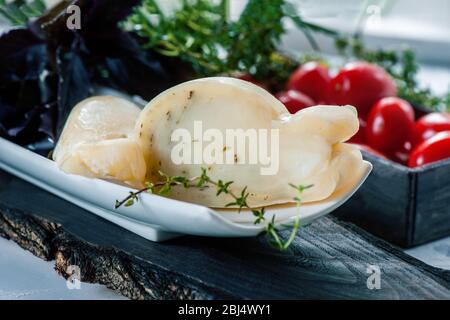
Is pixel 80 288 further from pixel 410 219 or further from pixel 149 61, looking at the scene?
pixel 149 61

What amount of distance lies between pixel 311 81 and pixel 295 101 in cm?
9

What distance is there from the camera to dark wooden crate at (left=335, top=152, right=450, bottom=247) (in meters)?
1.01

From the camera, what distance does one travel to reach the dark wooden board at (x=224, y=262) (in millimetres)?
800

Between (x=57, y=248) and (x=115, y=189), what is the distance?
12 centimetres

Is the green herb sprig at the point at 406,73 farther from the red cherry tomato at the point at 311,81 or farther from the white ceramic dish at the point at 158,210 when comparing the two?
the white ceramic dish at the point at 158,210

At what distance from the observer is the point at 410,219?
1025mm

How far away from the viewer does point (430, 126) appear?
120 cm

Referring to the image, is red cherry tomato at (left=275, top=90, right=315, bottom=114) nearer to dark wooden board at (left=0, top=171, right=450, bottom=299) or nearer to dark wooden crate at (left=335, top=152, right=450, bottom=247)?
dark wooden crate at (left=335, top=152, right=450, bottom=247)

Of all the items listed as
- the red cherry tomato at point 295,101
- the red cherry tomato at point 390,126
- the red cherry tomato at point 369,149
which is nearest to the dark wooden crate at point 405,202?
the red cherry tomato at point 369,149

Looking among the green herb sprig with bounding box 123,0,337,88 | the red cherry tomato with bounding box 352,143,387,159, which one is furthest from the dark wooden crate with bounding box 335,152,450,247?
the green herb sprig with bounding box 123,0,337,88

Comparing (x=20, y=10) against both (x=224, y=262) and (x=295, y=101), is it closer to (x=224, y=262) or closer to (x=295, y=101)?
(x=295, y=101)

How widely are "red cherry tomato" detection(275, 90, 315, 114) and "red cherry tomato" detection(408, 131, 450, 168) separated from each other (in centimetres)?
25

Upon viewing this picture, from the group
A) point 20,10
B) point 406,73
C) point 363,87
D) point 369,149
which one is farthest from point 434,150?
point 20,10

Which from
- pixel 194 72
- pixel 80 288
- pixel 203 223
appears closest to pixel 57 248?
pixel 80 288
